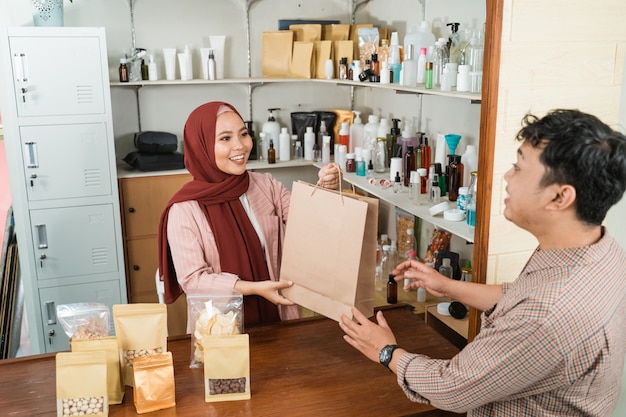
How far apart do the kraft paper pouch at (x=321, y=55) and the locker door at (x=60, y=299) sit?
1.85 m

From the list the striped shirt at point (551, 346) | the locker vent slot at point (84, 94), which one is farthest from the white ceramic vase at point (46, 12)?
the striped shirt at point (551, 346)

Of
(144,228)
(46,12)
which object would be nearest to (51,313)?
(144,228)

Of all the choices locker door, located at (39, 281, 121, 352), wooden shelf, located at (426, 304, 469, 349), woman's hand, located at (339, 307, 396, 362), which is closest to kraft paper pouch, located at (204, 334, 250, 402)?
woman's hand, located at (339, 307, 396, 362)

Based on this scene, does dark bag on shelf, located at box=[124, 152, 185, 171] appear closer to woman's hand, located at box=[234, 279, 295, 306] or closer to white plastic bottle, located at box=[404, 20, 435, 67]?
white plastic bottle, located at box=[404, 20, 435, 67]

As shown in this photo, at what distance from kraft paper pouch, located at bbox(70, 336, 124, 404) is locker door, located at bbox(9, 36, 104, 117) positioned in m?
2.22

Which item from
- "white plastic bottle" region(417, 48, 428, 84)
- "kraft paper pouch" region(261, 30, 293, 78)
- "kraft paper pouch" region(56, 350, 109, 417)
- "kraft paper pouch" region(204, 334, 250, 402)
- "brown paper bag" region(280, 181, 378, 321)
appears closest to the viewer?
"kraft paper pouch" region(56, 350, 109, 417)

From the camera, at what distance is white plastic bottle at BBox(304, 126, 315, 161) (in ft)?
13.4

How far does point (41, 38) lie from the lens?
3328 millimetres

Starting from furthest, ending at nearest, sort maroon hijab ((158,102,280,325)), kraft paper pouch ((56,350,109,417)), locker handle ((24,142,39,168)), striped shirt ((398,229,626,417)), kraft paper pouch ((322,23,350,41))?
kraft paper pouch ((322,23,350,41)) < locker handle ((24,142,39,168)) < maroon hijab ((158,102,280,325)) < kraft paper pouch ((56,350,109,417)) < striped shirt ((398,229,626,417))

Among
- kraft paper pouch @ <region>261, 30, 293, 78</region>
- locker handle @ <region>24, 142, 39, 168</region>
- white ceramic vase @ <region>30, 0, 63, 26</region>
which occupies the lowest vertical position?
Answer: locker handle @ <region>24, 142, 39, 168</region>

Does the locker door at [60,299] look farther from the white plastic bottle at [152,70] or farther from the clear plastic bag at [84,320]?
the clear plastic bag at [84,320]

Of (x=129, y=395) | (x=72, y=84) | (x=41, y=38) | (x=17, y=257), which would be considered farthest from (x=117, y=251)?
(x=129, y=395)

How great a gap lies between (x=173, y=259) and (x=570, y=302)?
134cm

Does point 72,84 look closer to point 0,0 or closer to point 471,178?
point 0,0
